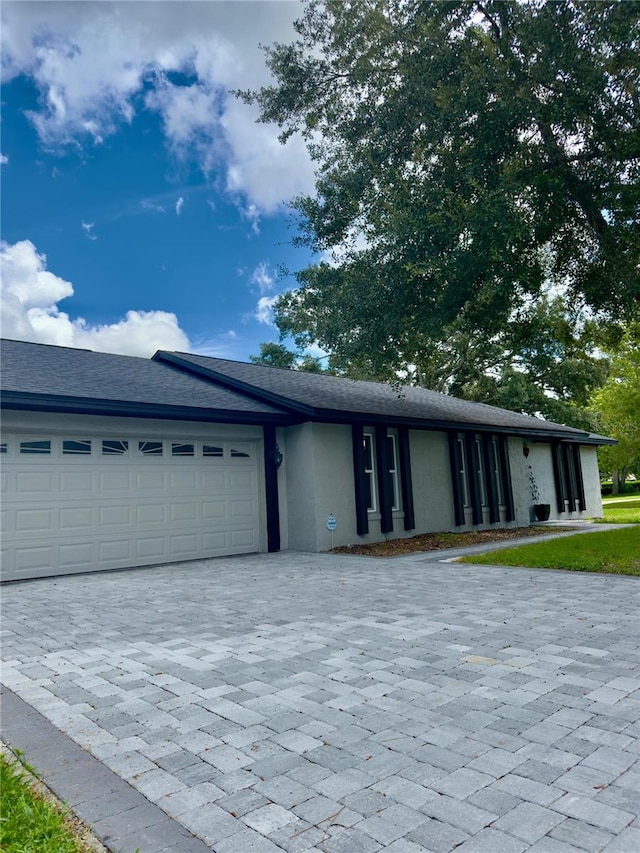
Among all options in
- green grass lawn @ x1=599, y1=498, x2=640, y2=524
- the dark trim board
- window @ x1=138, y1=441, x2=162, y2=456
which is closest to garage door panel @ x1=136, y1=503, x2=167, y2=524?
window @ x1=138, y1=441, x2=162, y2=456

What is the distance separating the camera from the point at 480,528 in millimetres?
15203

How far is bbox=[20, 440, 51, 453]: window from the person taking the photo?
862 centimetres

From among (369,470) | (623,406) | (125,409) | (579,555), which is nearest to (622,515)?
(623,406)

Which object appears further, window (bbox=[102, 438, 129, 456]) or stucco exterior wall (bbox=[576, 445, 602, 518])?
stucco exterior wall (bbox=[576, 445, 602, 518])

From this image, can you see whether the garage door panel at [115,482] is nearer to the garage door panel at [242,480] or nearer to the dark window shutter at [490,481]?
the garage door panel at [242,480]

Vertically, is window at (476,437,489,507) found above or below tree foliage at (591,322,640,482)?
below

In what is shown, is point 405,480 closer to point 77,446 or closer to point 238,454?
point 238,454

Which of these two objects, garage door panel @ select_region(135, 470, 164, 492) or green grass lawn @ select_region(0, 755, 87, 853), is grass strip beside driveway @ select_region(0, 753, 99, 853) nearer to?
green grass lawn @ select_region(0, 755, 87, 853)

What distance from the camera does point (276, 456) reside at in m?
11.6

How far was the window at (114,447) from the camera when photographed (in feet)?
30.9

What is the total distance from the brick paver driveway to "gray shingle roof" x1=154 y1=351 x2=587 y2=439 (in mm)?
5991

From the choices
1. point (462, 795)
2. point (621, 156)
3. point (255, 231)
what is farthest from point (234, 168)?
point (462, 795)

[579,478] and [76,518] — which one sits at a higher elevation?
[579,478]

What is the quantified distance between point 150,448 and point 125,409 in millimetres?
1045
